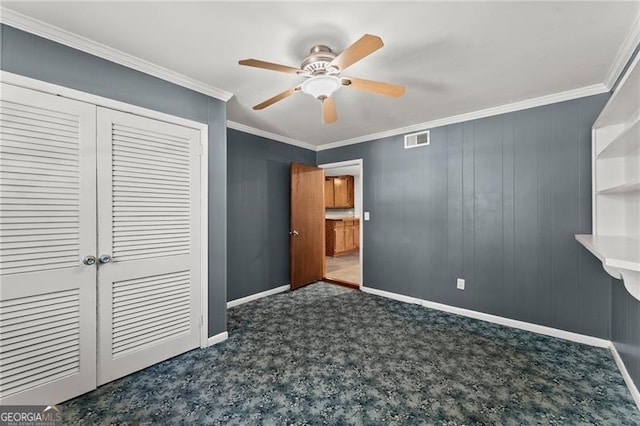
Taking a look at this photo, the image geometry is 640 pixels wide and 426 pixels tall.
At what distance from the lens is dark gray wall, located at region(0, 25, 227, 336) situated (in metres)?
1.69

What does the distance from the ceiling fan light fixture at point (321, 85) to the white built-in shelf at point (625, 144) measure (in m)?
1.64

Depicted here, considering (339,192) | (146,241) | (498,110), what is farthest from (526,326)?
(339,192)

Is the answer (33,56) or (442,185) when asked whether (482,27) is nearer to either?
(442,185)

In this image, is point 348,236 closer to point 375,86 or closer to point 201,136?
point 201,136

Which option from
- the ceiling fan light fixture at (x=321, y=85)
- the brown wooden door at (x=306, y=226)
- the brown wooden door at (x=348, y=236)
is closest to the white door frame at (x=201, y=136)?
the ceiling fan light fixture at (x=321, y=85)

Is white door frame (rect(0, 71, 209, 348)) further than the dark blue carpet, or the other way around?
white door frame (rect(0, 71, 209, 348))

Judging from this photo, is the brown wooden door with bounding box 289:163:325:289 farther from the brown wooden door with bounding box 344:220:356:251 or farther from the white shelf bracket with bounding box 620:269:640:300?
the white shelf bracket with bounding box 620:269:640:300

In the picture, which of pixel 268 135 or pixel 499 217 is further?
pixel 268 135

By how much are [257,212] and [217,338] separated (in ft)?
5.98

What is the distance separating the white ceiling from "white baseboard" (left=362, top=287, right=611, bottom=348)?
2.34m

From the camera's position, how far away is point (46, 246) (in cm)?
175

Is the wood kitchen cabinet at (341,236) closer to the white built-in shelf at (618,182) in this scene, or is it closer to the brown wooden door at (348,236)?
the brown wooden door at (348,236)

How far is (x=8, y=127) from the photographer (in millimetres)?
1619

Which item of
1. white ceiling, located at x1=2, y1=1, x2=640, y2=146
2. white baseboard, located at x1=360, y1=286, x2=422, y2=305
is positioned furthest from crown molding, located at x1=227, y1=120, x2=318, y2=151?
white baseboard, located at x1=360, y1=286, x2=422, y2=305
